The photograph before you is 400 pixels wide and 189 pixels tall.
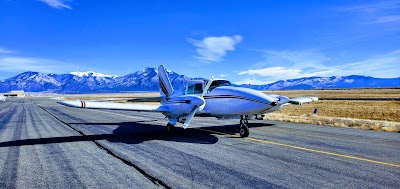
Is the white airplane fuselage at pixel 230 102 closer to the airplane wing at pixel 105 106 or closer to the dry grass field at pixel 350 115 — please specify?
the airplane wing at pixel 105 106

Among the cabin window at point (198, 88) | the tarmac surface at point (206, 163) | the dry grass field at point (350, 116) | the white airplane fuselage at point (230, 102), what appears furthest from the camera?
the dry grass field at point (350, 116)

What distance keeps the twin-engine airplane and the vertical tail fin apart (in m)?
3.29

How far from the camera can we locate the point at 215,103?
45.1 ft

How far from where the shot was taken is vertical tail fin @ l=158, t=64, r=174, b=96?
19500 mm

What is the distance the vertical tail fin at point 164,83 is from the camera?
1950 cm

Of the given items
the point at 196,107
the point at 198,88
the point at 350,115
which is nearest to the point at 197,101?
the point at 196,107

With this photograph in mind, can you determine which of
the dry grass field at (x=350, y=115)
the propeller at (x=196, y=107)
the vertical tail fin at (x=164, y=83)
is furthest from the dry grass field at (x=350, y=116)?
the propeller at (x=196, y=107)

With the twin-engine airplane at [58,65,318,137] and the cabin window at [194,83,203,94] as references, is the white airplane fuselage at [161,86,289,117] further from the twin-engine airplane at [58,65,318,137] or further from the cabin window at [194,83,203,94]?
the cabin window at [194,83,203,94]

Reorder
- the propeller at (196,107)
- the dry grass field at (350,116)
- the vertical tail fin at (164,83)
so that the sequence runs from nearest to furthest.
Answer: the propeller at (196,107) < the dry grass field at (350,116) < the vertical tail fin at (164,83)

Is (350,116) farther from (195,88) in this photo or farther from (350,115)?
(195,88)

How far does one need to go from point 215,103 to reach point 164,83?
23.1ft

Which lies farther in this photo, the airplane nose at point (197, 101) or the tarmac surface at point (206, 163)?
the airplane nose at point (197, 101)

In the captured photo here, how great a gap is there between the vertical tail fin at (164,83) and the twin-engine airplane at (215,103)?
329 cm

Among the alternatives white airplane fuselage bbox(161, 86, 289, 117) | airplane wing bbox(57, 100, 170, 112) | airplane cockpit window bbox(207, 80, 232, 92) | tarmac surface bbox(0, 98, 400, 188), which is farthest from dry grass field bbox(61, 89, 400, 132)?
airplane wing bbox(57, 100, 170, 112)
